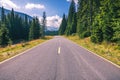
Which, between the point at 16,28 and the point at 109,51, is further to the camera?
the point at 16,28

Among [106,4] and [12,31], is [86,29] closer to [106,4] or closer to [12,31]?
[106,4]

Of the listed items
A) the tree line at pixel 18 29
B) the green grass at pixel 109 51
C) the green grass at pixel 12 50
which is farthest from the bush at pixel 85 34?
the tree line at pixel 18 29

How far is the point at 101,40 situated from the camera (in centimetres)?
2730

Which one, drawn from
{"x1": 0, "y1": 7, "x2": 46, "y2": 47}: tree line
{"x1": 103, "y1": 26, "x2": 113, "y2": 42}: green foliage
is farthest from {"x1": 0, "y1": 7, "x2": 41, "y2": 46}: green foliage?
{"x1": 103, "y1": 26, "x2": 113, "y2": 42}: green foliage

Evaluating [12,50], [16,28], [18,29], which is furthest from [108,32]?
[18,29]

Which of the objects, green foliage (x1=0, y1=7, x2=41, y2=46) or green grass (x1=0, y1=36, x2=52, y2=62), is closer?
green grass (x1=0, y1=36, x2=52, y2=62)

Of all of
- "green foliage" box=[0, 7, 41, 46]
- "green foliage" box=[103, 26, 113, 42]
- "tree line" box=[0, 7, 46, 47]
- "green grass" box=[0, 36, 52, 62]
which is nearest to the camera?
"green grass" box=[0, 36, 52, 62]

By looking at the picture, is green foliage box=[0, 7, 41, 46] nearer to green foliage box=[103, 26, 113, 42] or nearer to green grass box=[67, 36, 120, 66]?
green foliage box=[103, 26, 113, 42]

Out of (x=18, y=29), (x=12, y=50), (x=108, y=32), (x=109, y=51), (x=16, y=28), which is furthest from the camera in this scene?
(x=18, y=29)

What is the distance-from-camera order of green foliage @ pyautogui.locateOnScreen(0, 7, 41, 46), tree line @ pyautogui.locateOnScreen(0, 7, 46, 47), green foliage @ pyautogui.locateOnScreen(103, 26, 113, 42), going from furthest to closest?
green foliage @ pyautogui.locateOnScreen(0, 7, 41, 46), tree line @ pyautogui.locateOnScreen(0, 7, 46, 47), green foliage @ pyautogui.locateOnScreen(103, 26, 113, 42)

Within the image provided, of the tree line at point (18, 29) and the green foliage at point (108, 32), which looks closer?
the green foliage at point (108, 32)

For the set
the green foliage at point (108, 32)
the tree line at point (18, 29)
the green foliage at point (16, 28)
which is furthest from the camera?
the green foliage at point (16, 28)

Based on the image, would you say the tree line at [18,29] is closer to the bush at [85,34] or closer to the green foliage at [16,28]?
the green foliage at [16,28]

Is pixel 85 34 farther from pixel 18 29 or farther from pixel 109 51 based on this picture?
pixel 18 29
